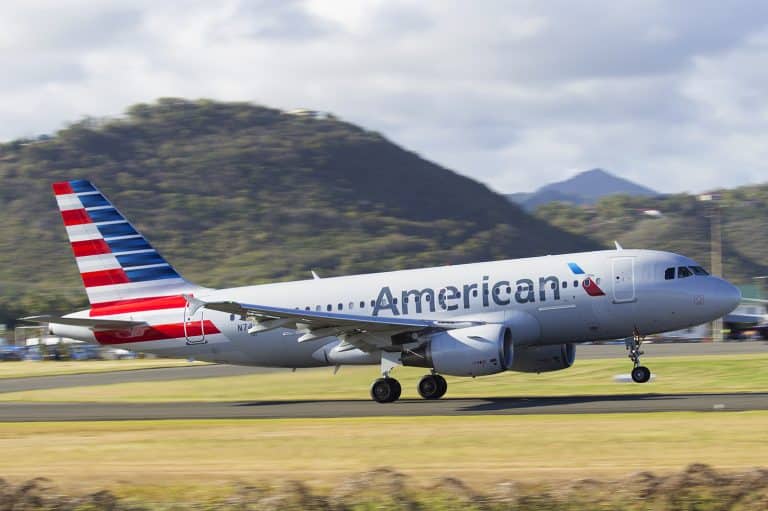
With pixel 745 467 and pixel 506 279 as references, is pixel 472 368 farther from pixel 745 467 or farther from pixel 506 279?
pixel 745 467

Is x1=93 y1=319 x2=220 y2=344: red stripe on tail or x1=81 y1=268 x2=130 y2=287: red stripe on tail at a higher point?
x1=81 y1=268 x2=130 y2=287: red stripe on tail

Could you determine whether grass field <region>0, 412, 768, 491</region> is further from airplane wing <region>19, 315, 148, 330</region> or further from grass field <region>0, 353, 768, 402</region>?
grass field <region>0, 353, 768, 402</region>

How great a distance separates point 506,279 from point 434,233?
550 ft

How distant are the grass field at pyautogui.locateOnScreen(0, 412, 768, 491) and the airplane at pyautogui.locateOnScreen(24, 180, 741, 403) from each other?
5.33 m

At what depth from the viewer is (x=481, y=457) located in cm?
1841

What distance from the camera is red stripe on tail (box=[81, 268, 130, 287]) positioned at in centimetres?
3703

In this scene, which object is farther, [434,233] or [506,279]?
[434,233]

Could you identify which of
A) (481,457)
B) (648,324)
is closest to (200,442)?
(481,457)

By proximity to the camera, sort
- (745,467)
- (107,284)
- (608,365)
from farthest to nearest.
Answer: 1. (608,365)
2. (107,284)
3. (745,467)

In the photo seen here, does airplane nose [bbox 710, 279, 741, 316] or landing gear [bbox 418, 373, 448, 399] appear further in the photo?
landing gear [bbox 418, 373, 448, 399]

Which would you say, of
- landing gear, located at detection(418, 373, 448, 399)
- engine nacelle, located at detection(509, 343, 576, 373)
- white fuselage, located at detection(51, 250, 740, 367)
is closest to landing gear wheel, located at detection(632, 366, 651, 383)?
white fuselage, located at detection(51, 250, 740, 367)

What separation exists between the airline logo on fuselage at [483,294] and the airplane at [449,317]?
31 mm

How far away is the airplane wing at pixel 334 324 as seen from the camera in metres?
30.5

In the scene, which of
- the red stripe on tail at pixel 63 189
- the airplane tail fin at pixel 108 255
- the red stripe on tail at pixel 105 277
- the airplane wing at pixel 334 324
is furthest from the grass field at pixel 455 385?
the red stripe on tail at pixel 63 189
